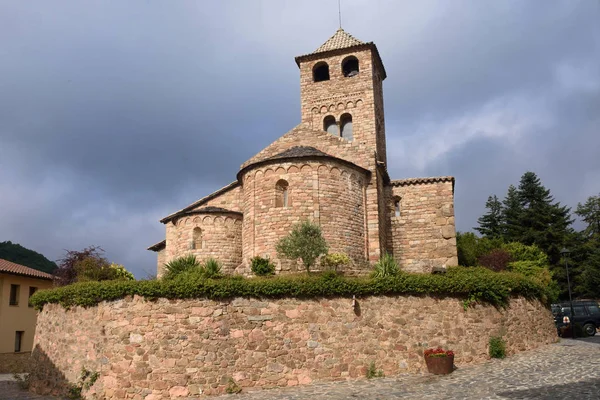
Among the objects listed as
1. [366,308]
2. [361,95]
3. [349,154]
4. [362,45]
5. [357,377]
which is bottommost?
[357,377]

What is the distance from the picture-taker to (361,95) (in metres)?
32.4

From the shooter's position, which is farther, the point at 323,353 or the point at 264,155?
the point at 264,155

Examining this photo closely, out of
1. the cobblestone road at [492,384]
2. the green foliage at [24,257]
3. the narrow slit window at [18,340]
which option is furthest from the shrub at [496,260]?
the green foliage at [24,257]

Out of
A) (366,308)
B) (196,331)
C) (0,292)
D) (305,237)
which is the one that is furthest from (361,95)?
(0,292)

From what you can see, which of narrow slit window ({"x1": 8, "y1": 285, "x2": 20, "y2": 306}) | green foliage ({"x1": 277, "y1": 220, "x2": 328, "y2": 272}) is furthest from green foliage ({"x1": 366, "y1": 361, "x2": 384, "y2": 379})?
narrow slit window ({"x1": 8, "y1": 285, "x2": 20, "y2": 306})

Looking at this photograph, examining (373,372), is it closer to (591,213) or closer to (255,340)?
(255,340)

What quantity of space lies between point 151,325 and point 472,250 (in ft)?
87.1

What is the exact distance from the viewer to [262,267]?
20328 millimetres

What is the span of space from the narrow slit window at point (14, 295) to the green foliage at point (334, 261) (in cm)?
2094

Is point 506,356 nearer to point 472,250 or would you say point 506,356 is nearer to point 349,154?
point 349,154

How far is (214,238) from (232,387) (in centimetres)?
1065

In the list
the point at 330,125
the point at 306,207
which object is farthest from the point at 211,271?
the point at 330,125

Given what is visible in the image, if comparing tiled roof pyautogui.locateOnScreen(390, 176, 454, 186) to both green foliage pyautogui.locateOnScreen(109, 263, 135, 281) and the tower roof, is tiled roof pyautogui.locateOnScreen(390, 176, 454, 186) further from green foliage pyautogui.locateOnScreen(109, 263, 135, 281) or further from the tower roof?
green foliage pyautogui.locateOnScreen(109, 263, 135, 281)

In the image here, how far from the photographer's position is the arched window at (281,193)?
889 inches
